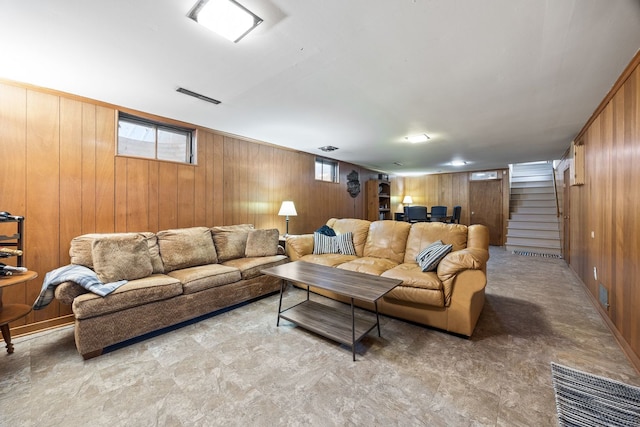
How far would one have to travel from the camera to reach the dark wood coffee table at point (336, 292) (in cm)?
203

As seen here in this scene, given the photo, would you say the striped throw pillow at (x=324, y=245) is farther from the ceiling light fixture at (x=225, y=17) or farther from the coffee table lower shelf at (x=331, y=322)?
the ceiling light fixture at (x=225, y=17)

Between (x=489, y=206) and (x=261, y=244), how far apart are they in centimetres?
719

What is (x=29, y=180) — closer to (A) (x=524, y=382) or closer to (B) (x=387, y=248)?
(B) (x=387, y=248)

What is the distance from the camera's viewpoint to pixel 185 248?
3.02 m

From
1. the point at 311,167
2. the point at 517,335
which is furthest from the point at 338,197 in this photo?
the point at 517,335

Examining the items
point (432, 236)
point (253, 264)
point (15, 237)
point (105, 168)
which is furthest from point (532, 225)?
point (15, 237)

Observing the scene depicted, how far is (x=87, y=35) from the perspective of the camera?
1.69 meters

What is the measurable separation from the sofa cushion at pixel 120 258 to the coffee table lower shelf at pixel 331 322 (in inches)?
57.9

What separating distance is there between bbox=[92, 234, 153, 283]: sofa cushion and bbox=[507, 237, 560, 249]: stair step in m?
7.59

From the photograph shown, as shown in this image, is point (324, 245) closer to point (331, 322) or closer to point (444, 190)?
point (331, 322)

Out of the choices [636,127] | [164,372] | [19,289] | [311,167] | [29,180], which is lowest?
[164,372]

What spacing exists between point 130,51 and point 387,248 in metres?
3.19

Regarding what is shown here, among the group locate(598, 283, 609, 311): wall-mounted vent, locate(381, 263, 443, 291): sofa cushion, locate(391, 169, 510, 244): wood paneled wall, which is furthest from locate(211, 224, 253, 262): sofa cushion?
locate(391, 169, 510, 244): wood paneled wall

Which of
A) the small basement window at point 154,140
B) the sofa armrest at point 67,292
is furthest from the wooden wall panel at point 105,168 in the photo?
the sofa armrest at point 67,292
